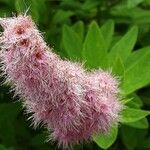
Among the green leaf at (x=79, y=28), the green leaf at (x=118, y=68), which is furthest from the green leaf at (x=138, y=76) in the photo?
the green leaf at (x=79, y=28)

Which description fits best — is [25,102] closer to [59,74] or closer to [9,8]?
[59,74]

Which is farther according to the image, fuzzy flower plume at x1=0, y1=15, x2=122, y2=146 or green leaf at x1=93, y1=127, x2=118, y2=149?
green leaf at x1=93, y1=127, x2=118, y2=149

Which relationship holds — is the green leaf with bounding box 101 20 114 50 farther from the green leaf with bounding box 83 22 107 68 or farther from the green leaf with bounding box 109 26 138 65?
the green leaf with bounding box 83 22 107 68

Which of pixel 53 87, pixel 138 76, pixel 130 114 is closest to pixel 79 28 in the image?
pixel 138 76

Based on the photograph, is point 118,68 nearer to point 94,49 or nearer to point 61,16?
point 94,49

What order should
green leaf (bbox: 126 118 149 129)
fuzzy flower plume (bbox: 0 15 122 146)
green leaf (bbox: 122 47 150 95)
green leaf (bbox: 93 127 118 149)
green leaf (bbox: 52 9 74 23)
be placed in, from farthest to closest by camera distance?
green leaf (bbox: 52 9 74 23) → green leaf (bbox: 126 118 149 129) → green leaf (bbox: 122 47 150 95) → green leaf (bbox: 93 127 118 149) → fuzzy flower plume (bbox: 0 15 122 146)

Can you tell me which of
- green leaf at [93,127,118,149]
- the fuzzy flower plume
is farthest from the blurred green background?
the fuzzy flower plume

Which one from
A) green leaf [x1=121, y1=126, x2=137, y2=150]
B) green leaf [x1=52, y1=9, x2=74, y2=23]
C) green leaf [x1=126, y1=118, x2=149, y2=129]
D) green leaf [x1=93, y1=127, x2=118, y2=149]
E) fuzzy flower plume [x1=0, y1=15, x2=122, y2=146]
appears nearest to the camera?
fuzzy flower plume [x1=0, y1=15, x2=122, y2=146]
